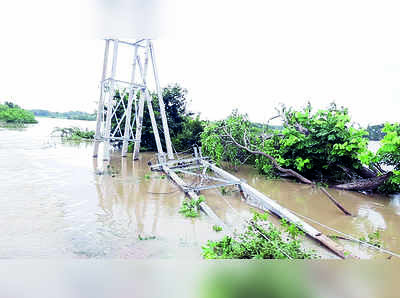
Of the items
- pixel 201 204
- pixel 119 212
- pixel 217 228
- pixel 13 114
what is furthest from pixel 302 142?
pixel 13 114

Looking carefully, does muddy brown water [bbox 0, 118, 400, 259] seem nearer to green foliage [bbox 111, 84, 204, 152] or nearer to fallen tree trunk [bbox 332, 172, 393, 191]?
fallen tree trunk [bbox 332, 172, 393, 191]

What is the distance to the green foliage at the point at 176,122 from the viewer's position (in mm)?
10777

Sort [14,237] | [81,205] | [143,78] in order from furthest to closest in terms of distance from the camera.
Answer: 1. [143,78]
2. [81,205]
3. [14,237]

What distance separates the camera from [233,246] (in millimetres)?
2570

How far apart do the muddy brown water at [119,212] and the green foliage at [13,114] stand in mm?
109

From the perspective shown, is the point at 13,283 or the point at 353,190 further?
the point at 353,190

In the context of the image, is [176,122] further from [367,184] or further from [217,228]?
[217,228]

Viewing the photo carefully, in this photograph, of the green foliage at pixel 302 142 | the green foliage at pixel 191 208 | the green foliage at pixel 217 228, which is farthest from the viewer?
the green foliage at pixel 302 142

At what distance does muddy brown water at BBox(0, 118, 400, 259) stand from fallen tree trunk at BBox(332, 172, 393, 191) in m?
0.20

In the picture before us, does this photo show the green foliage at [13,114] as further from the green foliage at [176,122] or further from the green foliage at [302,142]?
the green foliage at [176,122]

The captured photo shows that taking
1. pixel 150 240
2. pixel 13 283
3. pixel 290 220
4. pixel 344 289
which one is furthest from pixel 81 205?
pixel 344 289

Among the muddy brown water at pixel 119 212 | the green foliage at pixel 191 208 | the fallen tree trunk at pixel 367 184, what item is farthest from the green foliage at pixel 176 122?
the green foliage at pixel 191 208

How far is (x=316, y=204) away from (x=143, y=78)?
6306mm

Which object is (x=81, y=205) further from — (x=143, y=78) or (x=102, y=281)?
(x=143, y=78)
